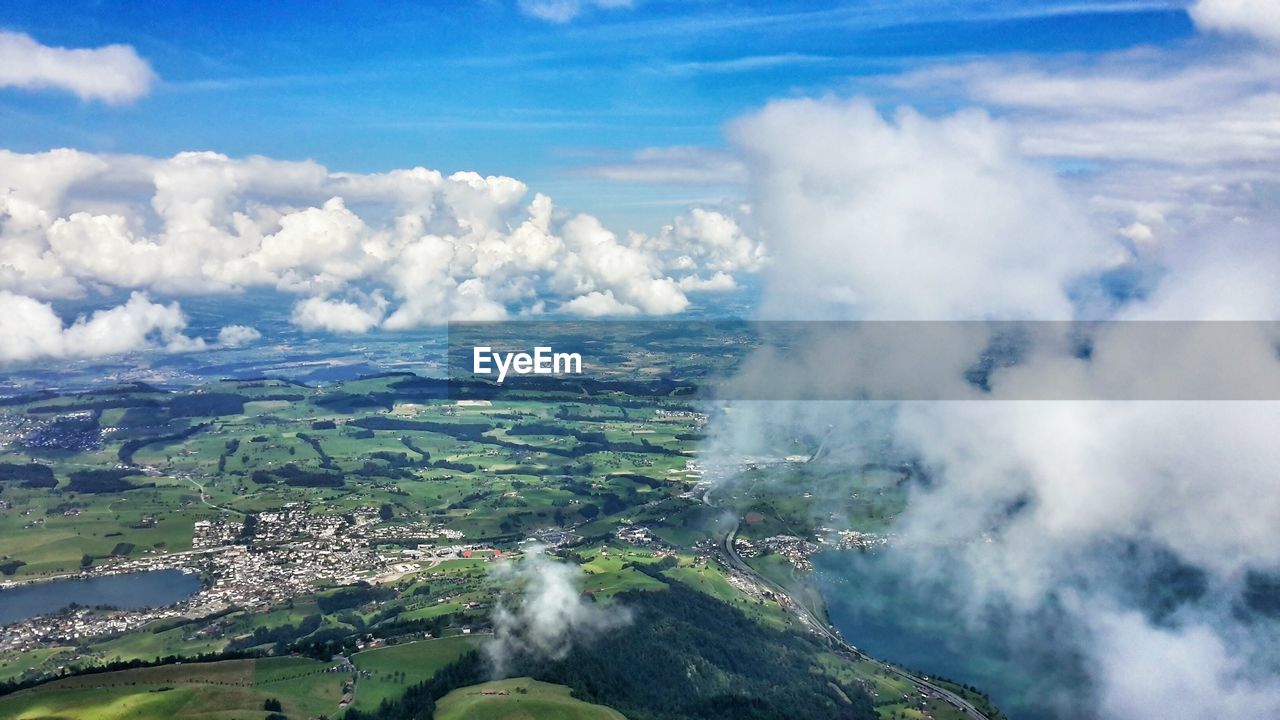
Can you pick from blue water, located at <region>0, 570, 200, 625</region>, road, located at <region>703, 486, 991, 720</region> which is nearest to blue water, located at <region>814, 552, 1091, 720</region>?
road, located at <region>703, 486, 991, 720</region>

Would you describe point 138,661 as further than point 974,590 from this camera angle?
No

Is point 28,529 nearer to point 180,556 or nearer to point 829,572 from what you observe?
point 180,556

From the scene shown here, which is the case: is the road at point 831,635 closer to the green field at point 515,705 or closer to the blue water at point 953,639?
the blue water at point 953,639

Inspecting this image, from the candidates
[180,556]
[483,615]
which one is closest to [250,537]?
[180,556]

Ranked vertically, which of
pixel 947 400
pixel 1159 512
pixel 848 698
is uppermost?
pixel 947 400

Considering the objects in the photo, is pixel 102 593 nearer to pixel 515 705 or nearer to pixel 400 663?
pixel 400 663

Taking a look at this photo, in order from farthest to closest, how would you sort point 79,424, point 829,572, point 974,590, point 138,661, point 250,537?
point 79,424, point 250,537, point 829,572, point 974,590, point 138,661

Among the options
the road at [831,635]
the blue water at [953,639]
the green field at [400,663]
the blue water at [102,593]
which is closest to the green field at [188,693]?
the green field at [400,663]
